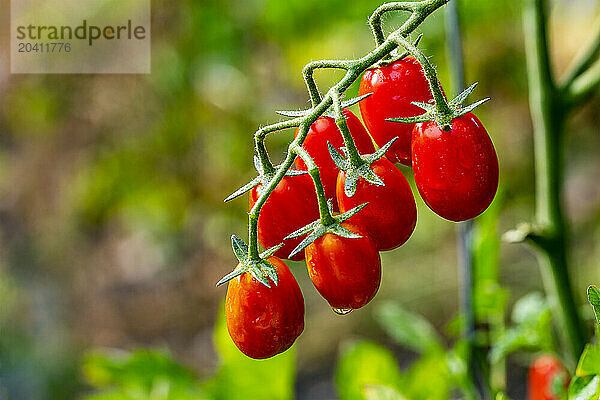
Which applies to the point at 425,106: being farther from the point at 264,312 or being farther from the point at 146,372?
the point at 146,372

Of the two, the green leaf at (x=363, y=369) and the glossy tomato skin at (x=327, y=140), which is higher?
the glossy tomato skin at (x=327, y=140)

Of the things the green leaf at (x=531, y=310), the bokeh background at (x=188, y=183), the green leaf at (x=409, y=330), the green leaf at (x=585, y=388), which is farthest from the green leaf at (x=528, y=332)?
the bokeh background at (x=188, y=183)

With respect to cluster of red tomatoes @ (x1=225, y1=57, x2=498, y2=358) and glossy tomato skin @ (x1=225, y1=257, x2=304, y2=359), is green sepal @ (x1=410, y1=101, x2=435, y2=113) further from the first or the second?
glossy tomato skin @ (x1=225, y1=257, x2=304, y2=359)

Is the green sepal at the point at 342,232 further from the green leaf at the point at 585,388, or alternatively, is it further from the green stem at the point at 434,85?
the green leaf at the point at 585,388

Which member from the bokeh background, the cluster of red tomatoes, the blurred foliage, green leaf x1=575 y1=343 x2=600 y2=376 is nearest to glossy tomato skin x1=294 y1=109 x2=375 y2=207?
the cluster of red tomatoes

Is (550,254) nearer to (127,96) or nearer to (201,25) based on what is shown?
(201,25)

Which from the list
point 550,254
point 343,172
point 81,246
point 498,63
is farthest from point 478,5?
point 81,246
